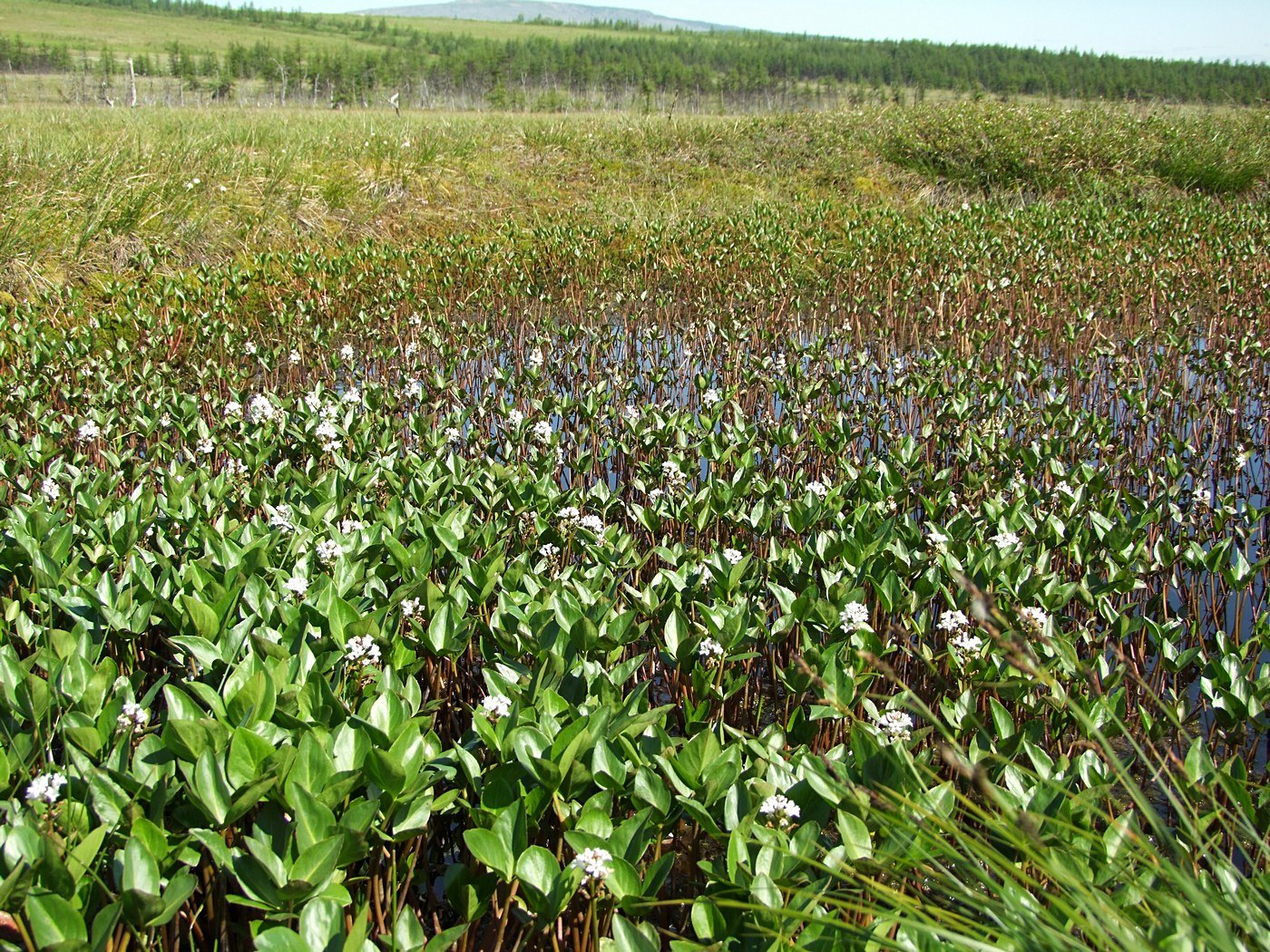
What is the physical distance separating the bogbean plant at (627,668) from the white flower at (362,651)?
2cm

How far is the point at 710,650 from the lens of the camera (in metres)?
2.76

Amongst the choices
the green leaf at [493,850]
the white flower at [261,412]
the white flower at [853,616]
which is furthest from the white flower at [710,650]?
the white flower at [261,412]

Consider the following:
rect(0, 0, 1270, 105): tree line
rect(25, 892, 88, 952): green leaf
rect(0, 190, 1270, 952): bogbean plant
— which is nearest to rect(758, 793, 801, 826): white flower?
rect(0, 190, 1270, 952): bogbean plant

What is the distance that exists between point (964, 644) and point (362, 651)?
160 cm

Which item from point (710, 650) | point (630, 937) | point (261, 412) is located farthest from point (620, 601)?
point (261, 412)

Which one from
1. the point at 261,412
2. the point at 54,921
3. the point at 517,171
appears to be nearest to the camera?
the point at 54,921

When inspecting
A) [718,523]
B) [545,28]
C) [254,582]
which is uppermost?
[545,28]

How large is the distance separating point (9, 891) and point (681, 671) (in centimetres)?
175

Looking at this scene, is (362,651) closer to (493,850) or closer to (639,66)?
(493,850)

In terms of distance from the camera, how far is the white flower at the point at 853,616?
2.79m

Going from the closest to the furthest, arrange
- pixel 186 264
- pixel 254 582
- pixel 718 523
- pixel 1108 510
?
1. pixel 254 582
2. pixel 1108 510
3. pixel 718 523
4. pixel 186 264

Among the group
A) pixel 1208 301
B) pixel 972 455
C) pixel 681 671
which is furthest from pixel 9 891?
pixel 1208 301

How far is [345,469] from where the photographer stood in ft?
13.3

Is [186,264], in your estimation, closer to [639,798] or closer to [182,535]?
[182,535]
